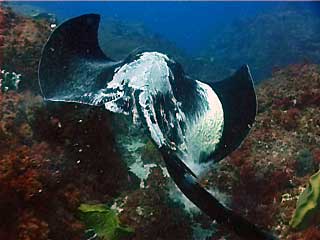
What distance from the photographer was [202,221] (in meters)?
4.10

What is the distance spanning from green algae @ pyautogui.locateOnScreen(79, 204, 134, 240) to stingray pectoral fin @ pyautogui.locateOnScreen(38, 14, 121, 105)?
1055 millimetres

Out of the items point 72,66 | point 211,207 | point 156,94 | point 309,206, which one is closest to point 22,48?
point 72,66

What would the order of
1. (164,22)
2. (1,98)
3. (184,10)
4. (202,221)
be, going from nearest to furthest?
(202,221), (1,98), (164,22), (184,10)

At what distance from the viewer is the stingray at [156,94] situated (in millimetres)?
3500

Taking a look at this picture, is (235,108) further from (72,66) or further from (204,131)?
(72,66)

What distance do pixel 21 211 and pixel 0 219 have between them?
0.56ft

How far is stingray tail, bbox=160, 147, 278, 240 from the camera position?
8.64 ft

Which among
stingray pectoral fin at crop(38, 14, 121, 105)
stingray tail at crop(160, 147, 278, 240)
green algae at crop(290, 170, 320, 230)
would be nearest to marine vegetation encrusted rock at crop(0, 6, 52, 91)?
stingray pectoral fin at crop(38, 14, 121, 105)

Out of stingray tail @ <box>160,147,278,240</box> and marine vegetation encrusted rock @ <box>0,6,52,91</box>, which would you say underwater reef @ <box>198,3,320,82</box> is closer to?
marine vegetation encrusted rock @ <box>0,6,52,91</box>

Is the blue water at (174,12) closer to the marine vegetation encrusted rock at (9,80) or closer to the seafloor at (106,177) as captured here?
the marine vegetation encrusted rock at (9,80)

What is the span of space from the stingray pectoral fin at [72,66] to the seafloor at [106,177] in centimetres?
44

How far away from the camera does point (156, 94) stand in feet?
12.0

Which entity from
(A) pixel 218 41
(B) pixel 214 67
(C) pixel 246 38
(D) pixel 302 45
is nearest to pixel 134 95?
(B) pixel 214 67

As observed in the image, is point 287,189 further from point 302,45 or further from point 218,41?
point 218,41
